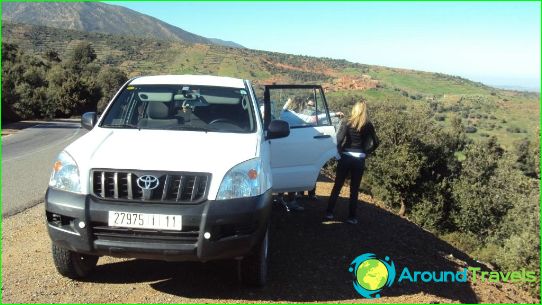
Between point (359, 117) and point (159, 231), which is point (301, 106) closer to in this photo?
point (359, 117)

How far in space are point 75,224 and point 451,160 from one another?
33.4 m

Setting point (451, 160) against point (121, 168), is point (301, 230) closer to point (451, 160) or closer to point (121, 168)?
point (121, 168)

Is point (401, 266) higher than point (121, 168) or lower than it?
lower

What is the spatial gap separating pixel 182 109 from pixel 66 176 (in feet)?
5.65

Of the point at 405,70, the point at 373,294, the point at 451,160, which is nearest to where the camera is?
the point at 373,294

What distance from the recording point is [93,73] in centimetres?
6706

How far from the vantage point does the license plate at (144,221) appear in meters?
3.62

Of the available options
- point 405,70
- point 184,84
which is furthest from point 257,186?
point 405,70

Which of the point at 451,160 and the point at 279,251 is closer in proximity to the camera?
the point at 279,251

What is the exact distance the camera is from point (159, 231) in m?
3.65

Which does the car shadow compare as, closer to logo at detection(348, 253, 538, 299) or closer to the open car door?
logo at detection(348, 253, 538, 299)

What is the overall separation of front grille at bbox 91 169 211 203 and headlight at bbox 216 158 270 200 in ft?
0.49

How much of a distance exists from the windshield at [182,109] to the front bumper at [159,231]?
1.30 m

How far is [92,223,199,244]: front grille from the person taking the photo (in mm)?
3652
